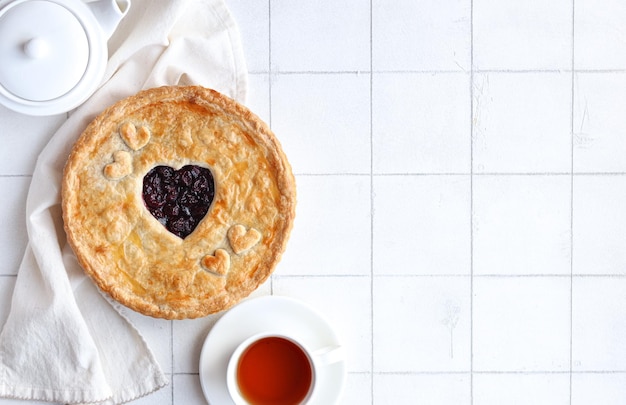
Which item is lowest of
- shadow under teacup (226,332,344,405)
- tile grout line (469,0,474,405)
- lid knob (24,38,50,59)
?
shadow under teacup (226,332,344,405)

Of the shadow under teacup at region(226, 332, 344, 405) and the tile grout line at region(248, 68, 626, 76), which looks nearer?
the shadow under teacup at region(226, 332, 344, 405)

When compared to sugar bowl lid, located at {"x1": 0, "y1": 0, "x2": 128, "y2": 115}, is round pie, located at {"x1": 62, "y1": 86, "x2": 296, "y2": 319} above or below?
below

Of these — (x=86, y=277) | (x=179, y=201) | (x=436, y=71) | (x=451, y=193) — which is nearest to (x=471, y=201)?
(x=451, y=193)

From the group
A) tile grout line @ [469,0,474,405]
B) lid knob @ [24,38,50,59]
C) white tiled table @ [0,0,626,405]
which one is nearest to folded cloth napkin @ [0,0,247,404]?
white tiled table @ [0,0,626,405]

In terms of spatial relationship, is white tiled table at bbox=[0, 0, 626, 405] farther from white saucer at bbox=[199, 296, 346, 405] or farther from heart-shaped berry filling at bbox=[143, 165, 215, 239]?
heart-shaped berry filling at bbox=[143, 165, 215, 239]

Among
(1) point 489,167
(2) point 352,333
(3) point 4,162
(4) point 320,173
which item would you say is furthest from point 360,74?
(3) point 4,162

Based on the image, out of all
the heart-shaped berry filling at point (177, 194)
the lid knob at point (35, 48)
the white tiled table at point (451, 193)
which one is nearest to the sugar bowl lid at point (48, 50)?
the lid knob at point (35, 48)

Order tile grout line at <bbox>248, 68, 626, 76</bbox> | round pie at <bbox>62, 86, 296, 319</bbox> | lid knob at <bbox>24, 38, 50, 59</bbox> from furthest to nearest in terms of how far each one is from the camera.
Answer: tile grout line at <bbox>248, 68, 626, 76</bbox> → round pie at <bbox>62, 86, 296, 319</bbox> → lid knob at <bbox>24, 38, 50, 59</bbox>
